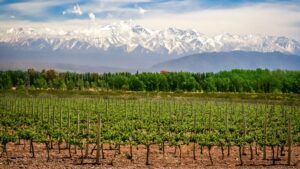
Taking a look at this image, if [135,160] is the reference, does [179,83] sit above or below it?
above

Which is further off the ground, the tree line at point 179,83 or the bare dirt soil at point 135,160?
the tree line at point 179,83

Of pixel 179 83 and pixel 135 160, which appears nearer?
pixel 135 160

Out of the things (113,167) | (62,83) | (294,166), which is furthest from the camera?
(62,83)

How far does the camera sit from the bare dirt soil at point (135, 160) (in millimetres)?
26250

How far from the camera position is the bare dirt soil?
26.2m

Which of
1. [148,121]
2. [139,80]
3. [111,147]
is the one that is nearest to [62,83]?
[139,80]

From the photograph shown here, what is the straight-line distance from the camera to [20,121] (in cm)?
4450

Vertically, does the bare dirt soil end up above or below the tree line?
below

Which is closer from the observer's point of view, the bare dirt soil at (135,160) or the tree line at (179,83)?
the bare dirt soil at (135,160)

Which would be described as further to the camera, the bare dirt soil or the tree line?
the tree line

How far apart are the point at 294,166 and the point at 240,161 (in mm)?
3159

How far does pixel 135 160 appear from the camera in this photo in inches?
1119

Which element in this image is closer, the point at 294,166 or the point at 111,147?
the point at 294,166

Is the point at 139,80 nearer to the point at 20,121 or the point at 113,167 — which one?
the point at 20,121
